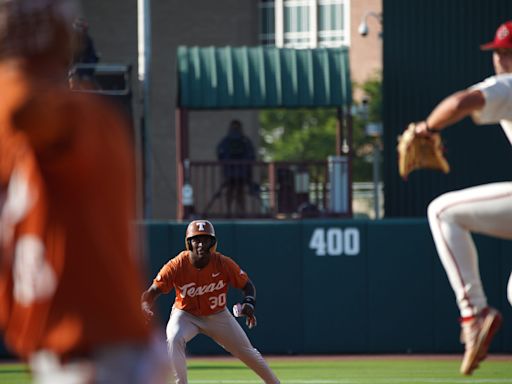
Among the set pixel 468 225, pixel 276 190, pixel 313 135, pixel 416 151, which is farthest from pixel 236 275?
pixel 313 135

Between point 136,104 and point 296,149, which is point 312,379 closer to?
point 136,104

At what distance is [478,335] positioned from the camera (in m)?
6.27

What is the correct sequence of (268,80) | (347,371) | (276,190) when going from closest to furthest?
(347,371) < (276,190) < (268,80)

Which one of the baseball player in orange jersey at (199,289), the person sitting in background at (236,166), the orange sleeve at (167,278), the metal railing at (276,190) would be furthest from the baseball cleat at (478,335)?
the person sitting in background at (236,166)

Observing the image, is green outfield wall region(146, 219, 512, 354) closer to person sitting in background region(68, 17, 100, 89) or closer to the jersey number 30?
person sitting in background region(68, 17, 100, 89)

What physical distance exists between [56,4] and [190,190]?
17964mm

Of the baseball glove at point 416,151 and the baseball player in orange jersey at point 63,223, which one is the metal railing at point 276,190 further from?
the baseball player in orange jersey at point 63,223

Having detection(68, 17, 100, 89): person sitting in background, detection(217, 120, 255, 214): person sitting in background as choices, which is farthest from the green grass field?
detection(68, 17, 100, 89): person sitting in background

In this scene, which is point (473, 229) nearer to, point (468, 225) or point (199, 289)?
point (468, 225)

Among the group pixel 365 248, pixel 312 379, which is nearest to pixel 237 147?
pixel 365 248

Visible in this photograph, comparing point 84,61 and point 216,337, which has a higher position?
point 84,61

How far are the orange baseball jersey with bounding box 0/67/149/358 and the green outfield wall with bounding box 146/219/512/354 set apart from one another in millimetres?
15335

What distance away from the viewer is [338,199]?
21891mm

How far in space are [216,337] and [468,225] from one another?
5.90 m
